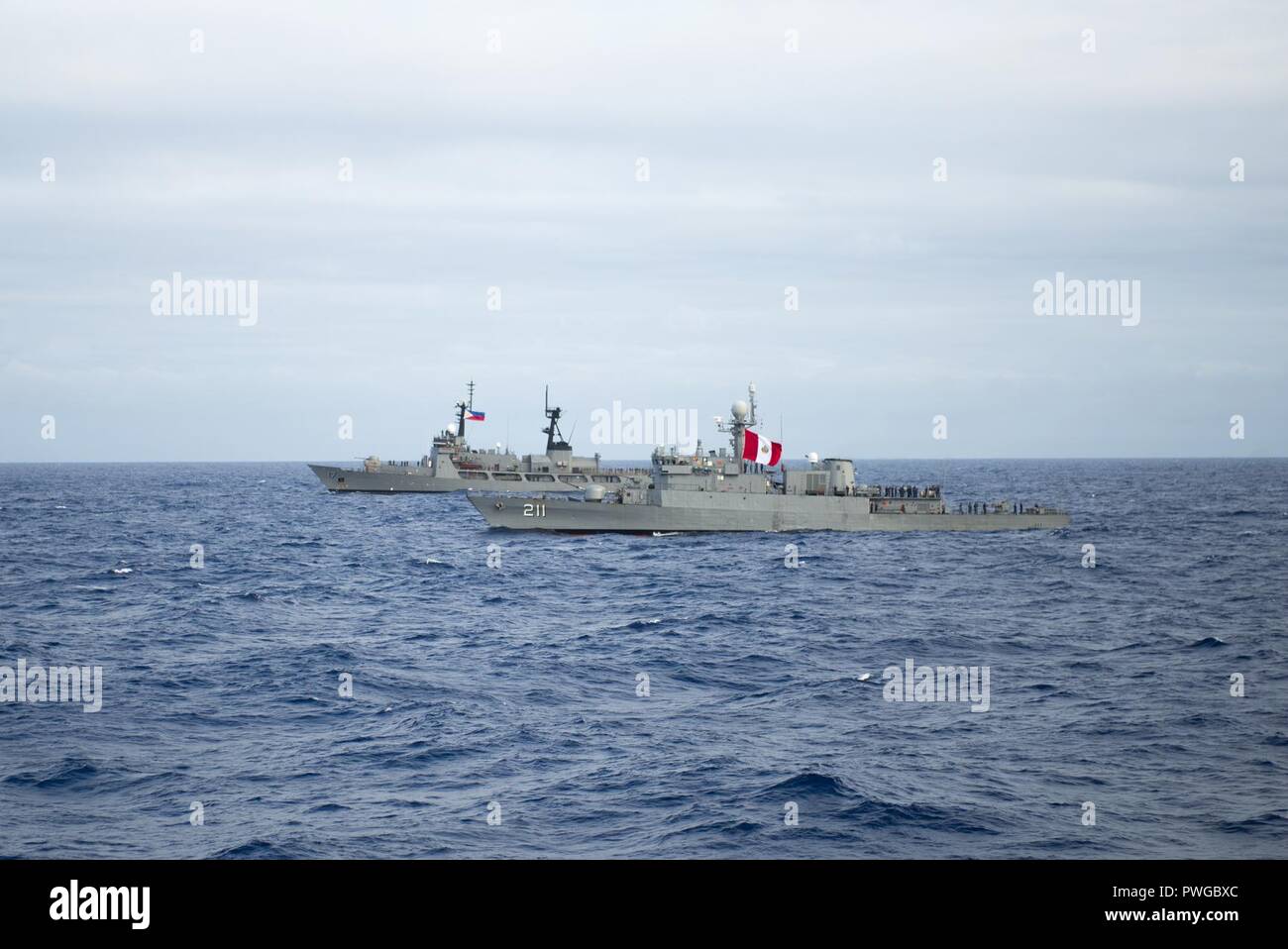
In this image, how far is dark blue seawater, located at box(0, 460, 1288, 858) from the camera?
1600 cm

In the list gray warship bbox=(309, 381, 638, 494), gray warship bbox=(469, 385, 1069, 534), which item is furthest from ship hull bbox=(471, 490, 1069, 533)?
gray warship bbox=(309, 381, 638, 494)

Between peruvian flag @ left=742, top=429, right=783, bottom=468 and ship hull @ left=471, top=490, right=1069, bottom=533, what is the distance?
7.60 feet

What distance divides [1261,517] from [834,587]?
59.9 meters

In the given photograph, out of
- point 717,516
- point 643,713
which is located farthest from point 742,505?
point 643,713

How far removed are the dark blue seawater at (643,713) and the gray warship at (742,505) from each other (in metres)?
12.5

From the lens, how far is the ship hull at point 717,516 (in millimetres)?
64562

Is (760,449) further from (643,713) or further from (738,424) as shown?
(643,713)

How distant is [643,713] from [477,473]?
8703cm

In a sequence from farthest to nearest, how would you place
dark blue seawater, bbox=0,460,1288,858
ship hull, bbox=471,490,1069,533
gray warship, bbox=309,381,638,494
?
1. gray warship, bbox=309,381,638,494
2. ship hull, bbox=471,490,1069,533
3. dark blue seawater, bbox=0,460,1288,858

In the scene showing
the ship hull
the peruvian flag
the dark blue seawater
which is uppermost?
the peruvian flag

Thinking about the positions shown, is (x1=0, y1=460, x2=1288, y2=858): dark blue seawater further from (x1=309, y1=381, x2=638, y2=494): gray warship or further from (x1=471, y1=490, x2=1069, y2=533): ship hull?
(x1=309, y1=381, x2=638, y2=494): gray warship

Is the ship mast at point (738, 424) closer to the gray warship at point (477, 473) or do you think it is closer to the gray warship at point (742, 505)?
the gray warship at point (742, 505)

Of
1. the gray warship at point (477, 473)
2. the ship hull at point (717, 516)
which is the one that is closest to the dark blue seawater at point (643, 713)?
the ship hull at point (717, 516)
